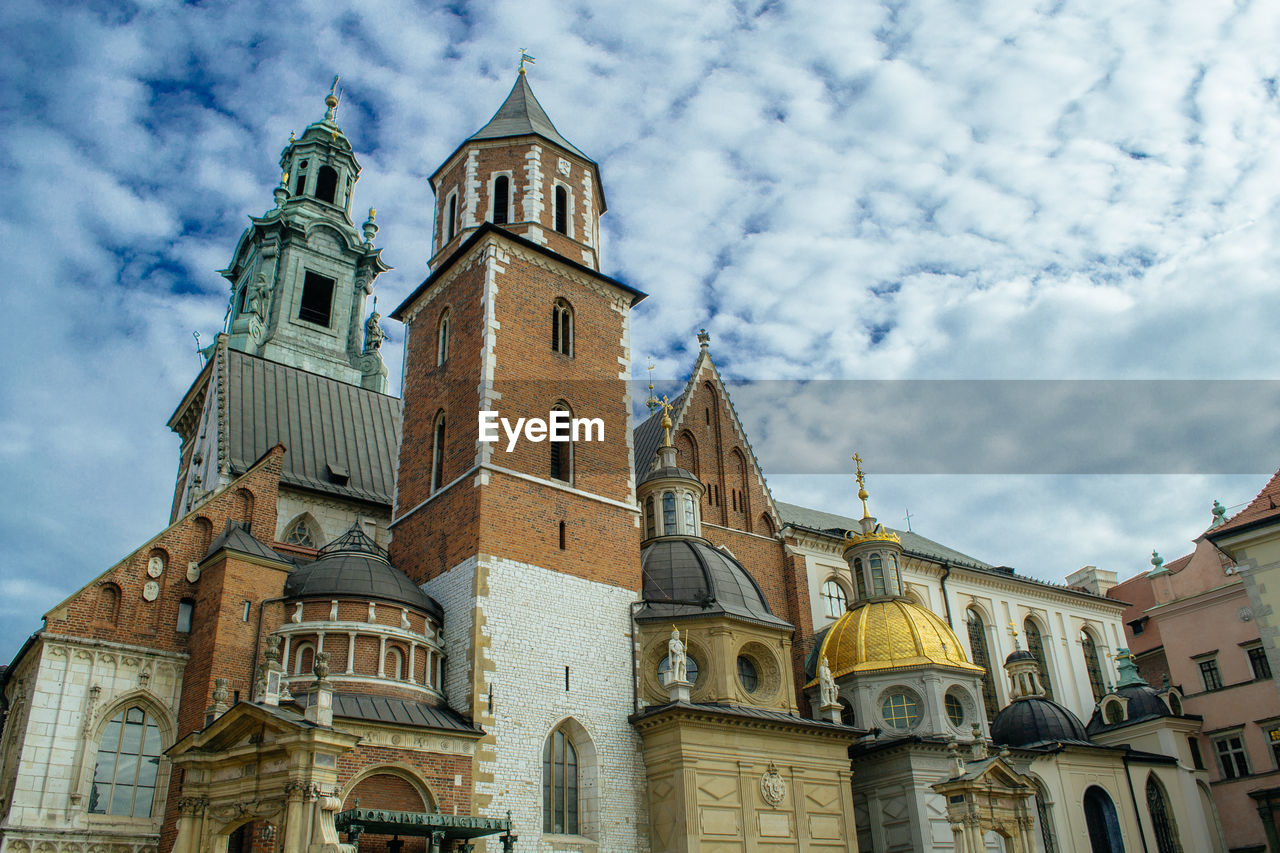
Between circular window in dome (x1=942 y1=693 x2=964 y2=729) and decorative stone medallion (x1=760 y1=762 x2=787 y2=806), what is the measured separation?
7.00 meters

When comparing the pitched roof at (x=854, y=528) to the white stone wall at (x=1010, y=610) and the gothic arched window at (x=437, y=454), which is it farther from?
the gothic arched window at (x=437, y=454)

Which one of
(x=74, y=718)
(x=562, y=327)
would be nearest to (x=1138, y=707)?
(x=562, y=327)

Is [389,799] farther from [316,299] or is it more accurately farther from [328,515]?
[316,299]

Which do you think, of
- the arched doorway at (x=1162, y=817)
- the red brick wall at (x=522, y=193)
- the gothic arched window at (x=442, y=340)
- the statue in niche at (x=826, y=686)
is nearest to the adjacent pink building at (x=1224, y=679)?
Answer: the arched doorway at (x=1162, y=817)

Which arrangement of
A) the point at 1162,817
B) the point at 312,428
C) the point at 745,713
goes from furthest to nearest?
the point at 312,428 → the point at 1162,817 → the point at 745,713

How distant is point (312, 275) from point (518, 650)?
97.3ft

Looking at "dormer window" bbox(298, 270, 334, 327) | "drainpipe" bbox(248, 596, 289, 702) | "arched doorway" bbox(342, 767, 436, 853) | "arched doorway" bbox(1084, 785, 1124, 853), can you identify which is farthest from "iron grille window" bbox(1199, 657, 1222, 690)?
"dormer window" bbox(298, 270, 334, 327)

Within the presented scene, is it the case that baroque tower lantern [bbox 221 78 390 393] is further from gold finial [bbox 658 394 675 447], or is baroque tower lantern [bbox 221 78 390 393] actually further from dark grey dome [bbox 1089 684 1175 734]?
dark grey dome [bbox 1089 684 1175 734]

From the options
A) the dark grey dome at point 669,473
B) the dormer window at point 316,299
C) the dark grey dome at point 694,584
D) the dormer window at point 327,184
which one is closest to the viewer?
the dark grey dome at point 694,584

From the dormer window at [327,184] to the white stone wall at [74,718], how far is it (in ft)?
108

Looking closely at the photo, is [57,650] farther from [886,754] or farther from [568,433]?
[886,754]

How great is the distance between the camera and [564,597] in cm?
2436

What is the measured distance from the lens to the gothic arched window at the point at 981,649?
37500 millimetres

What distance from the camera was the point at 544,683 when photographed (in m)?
23.0
